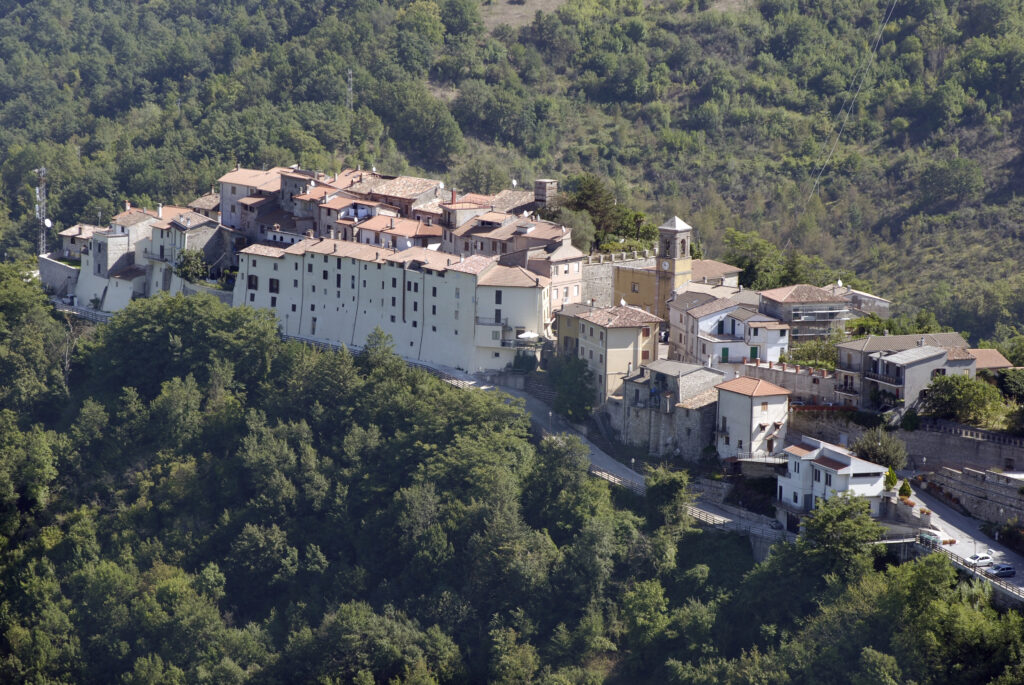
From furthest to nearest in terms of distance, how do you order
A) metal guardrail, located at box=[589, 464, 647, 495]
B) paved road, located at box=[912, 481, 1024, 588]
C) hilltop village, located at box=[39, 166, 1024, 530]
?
1. metal guardrail, located at box=[589, 464, 647, 495]
2. hilltop village, located at box=[39, 166, 1024, 530]
3. paved road, located at box=[912, 481, 1024, 588]

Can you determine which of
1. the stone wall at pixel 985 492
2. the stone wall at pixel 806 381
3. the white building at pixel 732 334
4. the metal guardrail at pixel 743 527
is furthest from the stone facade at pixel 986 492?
the white building at pixel 732 334

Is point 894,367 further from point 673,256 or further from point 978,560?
point 673,256

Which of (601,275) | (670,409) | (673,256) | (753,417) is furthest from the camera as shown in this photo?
(601,275)


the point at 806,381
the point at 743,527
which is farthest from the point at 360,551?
the point at 806,381

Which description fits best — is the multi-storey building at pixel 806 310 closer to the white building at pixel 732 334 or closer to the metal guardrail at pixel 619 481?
the white building at pixel 732 334

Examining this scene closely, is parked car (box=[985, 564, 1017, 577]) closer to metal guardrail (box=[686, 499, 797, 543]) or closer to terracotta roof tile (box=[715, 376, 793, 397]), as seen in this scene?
metal guardrail (box=[686, 499, 797, 543])

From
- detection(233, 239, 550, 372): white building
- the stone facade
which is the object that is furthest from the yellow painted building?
the stone facade

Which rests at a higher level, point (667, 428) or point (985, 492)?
point (667, 428)
